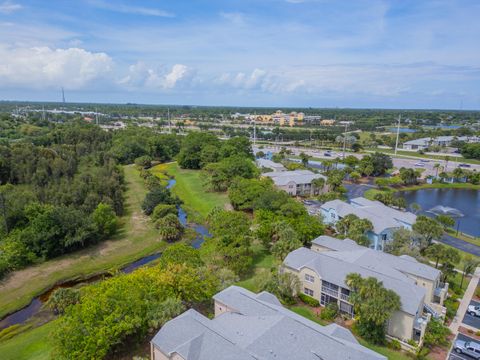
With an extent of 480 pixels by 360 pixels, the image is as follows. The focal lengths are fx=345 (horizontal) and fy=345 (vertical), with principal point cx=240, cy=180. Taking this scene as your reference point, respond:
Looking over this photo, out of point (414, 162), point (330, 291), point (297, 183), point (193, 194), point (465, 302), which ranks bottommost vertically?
point (193, 194)

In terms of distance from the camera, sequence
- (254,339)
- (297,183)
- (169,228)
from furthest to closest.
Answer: (297,183) → (169,228) → (254,339)

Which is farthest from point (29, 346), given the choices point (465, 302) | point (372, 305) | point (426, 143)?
point (426, 143)

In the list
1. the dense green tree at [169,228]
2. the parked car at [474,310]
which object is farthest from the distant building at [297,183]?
the parked car at [474,310]

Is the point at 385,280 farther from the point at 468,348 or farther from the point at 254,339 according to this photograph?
the point at 254,339

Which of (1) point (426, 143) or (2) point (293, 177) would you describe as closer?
(2) point (293, 177)

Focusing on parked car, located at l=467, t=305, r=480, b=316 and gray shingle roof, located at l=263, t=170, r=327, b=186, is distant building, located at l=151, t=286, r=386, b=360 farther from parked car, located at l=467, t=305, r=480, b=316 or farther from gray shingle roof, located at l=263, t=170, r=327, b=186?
gray shingle roof, located at l=263, t=170, r=327, b=186

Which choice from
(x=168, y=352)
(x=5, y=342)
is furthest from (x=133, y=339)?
(x=5, y=342)

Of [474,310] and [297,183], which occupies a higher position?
[297,183]
